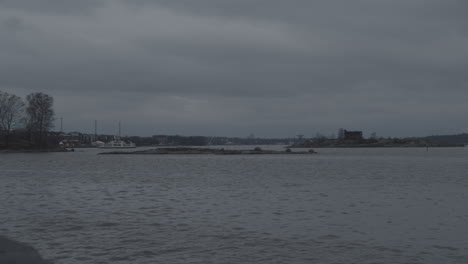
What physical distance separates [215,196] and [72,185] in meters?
15.5

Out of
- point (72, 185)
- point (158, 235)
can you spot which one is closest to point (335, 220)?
point (158, 235)

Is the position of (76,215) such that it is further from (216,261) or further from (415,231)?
(415,231)

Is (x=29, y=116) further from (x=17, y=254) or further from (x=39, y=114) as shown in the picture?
(x=17, y=254)

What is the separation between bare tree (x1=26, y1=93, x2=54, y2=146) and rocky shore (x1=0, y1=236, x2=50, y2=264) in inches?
5163

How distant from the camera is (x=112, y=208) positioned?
97.0 feet

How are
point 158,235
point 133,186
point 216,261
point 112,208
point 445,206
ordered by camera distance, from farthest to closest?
1. point 133,186
2. point 445,206
3. point 112,208
4. point 158,235
5. point 216,261

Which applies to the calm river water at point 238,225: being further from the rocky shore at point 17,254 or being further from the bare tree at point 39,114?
the bare tree at point 39,114

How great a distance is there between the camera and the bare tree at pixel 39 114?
465ft

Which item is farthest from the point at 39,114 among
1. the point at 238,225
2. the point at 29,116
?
the point at 238,225

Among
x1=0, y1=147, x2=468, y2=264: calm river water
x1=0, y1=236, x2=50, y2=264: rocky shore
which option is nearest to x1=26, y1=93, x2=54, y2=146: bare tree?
x1=0, y1=147, x2=468, y2=264: calm river water

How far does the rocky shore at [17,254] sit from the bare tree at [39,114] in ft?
430

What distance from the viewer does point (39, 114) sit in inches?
5610

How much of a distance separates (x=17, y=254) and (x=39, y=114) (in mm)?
134257

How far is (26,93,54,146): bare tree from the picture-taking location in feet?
465
